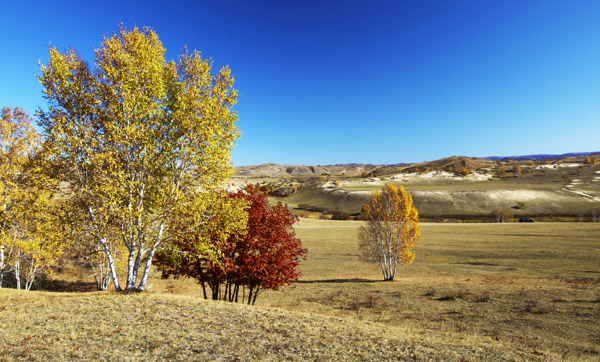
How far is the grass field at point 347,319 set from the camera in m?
9.85

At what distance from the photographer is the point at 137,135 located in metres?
13.6

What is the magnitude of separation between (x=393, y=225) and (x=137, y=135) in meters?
32.4

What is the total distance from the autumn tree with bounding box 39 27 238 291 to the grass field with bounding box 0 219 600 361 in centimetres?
393

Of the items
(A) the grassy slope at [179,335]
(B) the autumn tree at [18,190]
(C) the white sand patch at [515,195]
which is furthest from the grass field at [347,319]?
(C) the white sand patch at [515,195]

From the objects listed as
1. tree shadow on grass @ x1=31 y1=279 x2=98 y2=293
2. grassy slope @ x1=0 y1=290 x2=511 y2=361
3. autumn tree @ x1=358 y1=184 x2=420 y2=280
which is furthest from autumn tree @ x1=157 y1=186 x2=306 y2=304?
autumn tree @ x1=358 y1=184 x2=420 y2=280

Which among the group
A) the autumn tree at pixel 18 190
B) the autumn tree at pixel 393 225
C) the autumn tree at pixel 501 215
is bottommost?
the autumn tree at pixel 501 215

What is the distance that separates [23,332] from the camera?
1045 cm

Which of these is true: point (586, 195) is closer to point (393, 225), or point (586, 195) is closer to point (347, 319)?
point (393, 225)

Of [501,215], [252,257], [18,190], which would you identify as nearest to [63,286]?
[18,190]

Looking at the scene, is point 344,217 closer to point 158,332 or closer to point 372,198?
point 372,198

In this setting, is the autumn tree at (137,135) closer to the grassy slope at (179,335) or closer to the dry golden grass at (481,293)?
the grassy slope at (179,335)

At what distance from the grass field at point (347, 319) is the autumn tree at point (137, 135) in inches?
155

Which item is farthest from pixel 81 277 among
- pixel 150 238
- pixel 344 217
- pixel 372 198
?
pixel 344 217

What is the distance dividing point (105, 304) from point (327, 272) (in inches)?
1277
